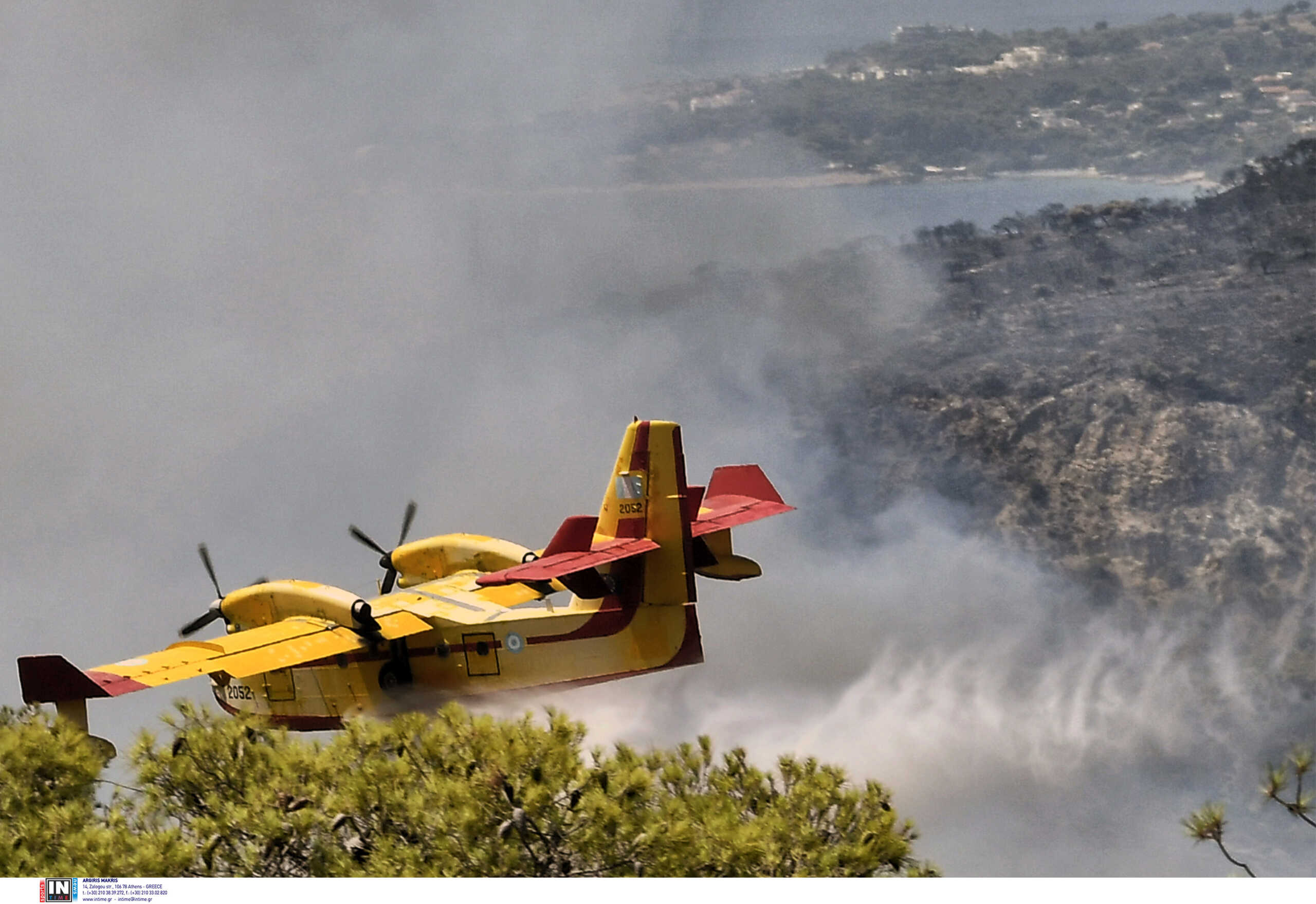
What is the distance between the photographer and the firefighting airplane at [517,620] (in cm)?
2934

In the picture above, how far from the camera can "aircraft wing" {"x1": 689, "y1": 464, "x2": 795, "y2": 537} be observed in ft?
101

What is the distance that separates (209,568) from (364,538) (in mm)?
2909

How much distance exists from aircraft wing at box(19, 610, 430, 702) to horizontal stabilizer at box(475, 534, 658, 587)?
3247mm

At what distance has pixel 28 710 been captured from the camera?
2433 cm

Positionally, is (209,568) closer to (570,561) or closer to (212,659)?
(212,659)

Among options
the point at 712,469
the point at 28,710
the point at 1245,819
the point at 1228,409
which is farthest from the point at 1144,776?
the point at 28,710

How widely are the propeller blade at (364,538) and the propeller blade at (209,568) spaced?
103 inches

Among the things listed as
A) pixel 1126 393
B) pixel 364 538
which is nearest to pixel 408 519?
pixel 364 538

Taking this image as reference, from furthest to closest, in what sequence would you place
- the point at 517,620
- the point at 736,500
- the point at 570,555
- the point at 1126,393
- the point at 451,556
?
the point at 451,556
the point at 1126,393
the point at 736,500
the point at 517,620
the point at 570,555

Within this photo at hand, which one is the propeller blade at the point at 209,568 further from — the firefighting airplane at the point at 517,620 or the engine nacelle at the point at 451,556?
the engine nacelle at the point at 451,556

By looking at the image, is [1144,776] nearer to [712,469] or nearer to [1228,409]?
[1228,409]

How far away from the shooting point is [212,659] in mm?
29156

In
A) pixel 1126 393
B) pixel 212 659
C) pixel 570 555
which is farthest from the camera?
pixel 1126 393
